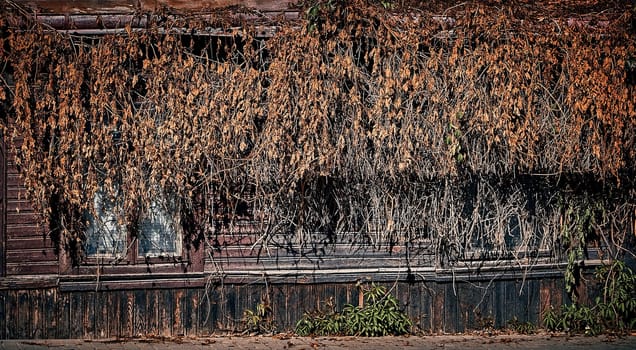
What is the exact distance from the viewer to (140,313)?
10.5m

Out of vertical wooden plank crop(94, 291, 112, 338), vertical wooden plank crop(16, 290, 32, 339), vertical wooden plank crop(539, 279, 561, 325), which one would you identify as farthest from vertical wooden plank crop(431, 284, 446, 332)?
vertical wooden plank crop(16, 290, 32, 339)

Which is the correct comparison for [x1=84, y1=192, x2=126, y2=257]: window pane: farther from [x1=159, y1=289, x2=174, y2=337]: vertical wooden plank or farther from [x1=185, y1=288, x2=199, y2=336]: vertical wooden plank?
[x1=185, y1=288, x2=199, y2=336]: vertical wooden plank

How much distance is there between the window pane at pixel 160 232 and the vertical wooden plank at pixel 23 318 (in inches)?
60.1

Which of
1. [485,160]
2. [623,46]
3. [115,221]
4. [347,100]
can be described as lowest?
[115,221]

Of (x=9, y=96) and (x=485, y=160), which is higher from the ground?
(x=9, y=96)

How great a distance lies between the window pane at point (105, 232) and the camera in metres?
10.5

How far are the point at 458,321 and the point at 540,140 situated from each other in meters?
2.65

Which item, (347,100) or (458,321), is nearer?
(347,100)

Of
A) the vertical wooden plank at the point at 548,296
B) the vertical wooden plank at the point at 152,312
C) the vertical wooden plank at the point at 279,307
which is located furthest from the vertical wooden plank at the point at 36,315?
the vertical wooden plank at the point at 548,296

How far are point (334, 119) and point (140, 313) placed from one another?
11.5ft

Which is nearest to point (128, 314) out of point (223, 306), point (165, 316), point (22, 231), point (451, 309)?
point (165, 316)

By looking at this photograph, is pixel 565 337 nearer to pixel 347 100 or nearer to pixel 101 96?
pixel 347 100

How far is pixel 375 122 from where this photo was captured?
1042 centimetres

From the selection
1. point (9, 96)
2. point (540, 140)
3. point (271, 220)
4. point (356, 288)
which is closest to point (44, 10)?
point (9, 96)
